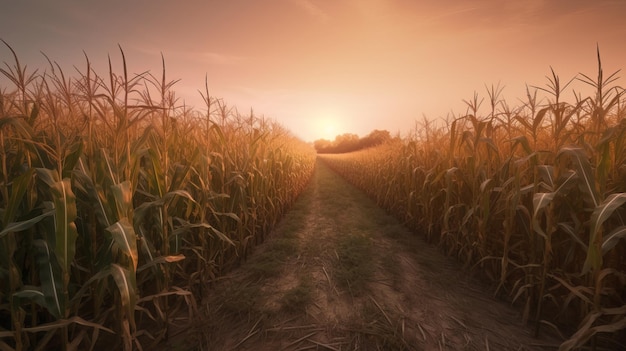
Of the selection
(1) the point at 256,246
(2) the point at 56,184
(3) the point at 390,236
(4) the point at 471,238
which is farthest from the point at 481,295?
(2) the point at 56,184

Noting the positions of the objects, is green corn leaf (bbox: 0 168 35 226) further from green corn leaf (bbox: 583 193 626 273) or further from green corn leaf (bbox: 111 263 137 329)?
green corn leaf (bbox: 583 193 626 273)

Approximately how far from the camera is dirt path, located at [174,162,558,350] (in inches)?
80.0

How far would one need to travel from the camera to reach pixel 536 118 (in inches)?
95.2

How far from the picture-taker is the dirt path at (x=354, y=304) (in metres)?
2.03

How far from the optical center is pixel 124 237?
1.38 meters

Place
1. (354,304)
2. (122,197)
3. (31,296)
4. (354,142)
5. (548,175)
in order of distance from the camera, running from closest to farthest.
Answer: (31,296), (122,197), (548,175), (354,304), (354,142)

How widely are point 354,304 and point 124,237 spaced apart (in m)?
2.27

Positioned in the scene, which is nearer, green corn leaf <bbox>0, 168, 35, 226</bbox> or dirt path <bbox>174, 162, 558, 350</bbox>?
green corn leaf <bbox>0, 168, 35, 226</bbox>

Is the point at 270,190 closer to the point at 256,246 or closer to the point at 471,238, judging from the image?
the point at 256,246

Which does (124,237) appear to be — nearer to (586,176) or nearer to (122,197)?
(122,197)

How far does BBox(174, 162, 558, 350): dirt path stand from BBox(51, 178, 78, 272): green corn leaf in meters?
1.24

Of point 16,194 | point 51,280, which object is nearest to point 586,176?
point 51,280

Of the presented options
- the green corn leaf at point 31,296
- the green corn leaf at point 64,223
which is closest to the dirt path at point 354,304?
the green corn leaf at point 31,296

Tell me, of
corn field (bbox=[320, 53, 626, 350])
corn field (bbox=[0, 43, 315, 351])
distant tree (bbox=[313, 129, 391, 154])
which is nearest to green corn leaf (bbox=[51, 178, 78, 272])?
corn field (bbox=[0, 43, 315, 351])
